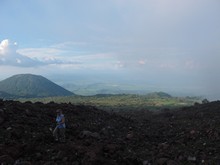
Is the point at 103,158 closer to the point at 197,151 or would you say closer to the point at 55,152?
the point at 55,152

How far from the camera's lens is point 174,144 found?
2202 centimetres

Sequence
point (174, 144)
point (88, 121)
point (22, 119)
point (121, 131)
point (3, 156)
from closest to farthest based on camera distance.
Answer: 1. point (3, 156)
2. point (174, 144)
3. point (22, 119)
4. point (121, 131)
5. point (88, 121)

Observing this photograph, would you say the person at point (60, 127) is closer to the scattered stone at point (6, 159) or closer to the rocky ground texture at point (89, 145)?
the rocky ground texture at point (89, 145)

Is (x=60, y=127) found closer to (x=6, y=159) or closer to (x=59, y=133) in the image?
(x=59, y=133)

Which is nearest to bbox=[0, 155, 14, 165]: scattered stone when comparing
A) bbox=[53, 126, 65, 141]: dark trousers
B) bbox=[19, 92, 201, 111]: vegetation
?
bbox=[53, 126, 65, 141]: dark trousers

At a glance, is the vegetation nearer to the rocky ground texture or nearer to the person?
the rocky ground texture

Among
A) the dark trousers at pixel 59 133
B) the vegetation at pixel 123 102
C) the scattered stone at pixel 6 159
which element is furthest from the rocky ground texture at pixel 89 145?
the vegetation at pixel 123 102

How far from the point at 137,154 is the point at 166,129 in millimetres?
12516

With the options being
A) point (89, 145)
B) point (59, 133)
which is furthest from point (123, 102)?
point (89, 145)

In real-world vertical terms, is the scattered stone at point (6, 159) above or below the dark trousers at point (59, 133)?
below

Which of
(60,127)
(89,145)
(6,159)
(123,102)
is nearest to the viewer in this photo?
(6,159)

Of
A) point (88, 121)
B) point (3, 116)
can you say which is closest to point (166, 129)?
point (88, 121)

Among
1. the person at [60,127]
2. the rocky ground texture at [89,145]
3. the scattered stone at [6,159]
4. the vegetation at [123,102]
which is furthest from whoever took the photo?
the vegetation at [123,102]

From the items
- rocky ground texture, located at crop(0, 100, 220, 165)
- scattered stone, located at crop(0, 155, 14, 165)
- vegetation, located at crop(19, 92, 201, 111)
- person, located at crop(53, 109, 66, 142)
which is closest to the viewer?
scattered stone, located at crop(0, 155, 14, 165)
